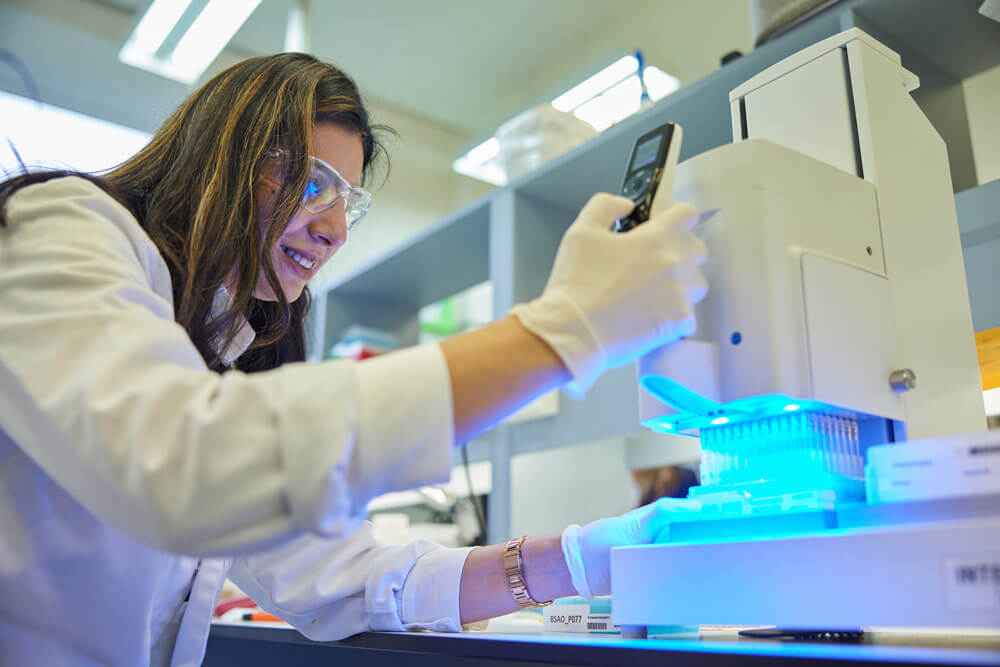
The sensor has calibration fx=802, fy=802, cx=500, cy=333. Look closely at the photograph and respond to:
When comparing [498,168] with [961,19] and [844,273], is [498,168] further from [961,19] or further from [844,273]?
[844,273]

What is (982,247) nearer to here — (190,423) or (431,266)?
(190,423)

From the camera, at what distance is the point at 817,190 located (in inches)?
32.4

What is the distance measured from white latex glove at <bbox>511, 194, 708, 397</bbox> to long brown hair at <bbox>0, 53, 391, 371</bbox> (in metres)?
0.45

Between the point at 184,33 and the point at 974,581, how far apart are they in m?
2.55

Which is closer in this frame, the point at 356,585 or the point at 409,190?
the point at 356,585

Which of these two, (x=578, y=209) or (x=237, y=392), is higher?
(x=578, y=209)

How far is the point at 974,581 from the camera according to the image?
56cm

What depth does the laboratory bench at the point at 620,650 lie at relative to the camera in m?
0.52

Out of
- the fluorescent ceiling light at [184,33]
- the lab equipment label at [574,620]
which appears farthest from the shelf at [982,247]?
the fluorescent ceiling light at [184,33]

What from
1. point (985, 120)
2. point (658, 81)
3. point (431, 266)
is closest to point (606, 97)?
point (658, 81)

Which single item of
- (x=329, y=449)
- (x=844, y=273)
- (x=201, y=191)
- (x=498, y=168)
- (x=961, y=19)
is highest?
(x=498, y=168)

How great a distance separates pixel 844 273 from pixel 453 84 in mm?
2884

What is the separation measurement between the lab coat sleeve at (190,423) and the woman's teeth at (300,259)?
1.53ft

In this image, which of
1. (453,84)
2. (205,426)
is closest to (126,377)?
(205,426)
